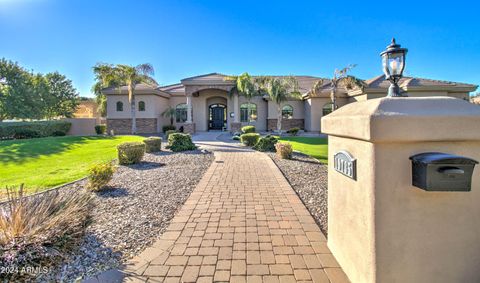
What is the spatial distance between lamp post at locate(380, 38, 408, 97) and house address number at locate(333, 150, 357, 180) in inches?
29.2

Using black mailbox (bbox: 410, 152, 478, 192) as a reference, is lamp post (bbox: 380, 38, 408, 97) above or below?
above

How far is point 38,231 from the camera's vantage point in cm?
266

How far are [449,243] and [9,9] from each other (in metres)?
12.3

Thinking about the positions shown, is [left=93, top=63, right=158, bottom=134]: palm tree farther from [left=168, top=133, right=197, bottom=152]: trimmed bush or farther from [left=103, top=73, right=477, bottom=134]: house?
[left=168, top=133, right=197, bottom=152]: trimmed bush

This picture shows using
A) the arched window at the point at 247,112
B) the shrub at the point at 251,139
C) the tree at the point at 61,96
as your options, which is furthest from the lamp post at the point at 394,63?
the tree at the point at 61,96

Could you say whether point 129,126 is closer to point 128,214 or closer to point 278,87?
point 278,87

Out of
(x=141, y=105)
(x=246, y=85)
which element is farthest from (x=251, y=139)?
(x=141, y=105)

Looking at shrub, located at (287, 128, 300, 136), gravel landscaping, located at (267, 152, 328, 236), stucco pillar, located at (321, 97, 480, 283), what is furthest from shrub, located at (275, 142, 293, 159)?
shrub, located at (287, 128, 300, 136)

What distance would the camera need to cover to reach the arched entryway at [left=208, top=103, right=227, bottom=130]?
25375 mm

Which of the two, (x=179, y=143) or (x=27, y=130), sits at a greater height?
(x=27, y=130)

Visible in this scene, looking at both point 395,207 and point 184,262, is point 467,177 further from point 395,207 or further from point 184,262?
point 184,262

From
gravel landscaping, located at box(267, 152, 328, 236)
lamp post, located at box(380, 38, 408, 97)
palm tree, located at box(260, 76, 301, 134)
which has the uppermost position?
palm tree, located at box(260, 76, 301, 134)

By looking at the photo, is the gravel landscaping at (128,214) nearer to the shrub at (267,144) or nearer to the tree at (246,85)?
the shrub at (267,144)

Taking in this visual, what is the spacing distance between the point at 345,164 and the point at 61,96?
41.2 m
